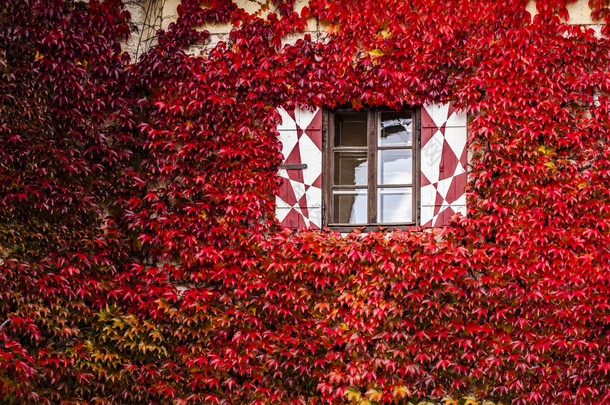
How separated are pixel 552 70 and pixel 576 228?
4.42 ft

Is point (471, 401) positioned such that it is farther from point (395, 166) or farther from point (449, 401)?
point (395, 166)

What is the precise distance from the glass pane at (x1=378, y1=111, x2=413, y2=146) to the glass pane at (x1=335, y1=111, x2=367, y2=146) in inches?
6.5

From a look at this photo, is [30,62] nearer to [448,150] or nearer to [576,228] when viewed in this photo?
[448,150]

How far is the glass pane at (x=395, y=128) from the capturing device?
17.4 ft

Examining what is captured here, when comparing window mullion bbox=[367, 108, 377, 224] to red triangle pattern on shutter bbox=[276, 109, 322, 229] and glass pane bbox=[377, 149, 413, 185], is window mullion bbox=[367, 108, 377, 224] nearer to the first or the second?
glass pane bbox=[377, 149, 413, 185]

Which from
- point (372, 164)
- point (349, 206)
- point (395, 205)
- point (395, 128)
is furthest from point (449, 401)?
point (395, 128)

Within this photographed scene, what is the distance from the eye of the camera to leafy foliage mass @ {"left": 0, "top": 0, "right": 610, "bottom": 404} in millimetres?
4832

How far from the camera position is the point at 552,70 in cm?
504

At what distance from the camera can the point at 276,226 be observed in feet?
17.0

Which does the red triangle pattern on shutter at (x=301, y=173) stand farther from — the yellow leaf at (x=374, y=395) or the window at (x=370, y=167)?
the yellow leaf at (x=374, y=395)

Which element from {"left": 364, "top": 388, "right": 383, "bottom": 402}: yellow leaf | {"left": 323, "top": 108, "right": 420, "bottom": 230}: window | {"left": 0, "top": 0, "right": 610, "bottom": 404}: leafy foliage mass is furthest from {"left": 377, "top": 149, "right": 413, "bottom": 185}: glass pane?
{"left": 364, "top": 388, "right": 383, "bottom": 402}: yellow leaf

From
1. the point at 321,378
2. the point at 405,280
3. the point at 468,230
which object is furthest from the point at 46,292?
the point at 468,230

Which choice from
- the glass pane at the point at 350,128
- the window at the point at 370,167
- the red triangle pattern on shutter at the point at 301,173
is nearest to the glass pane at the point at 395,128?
the window at the point at 370,167

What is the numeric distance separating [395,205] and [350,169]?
0.51m
